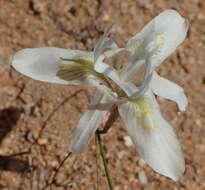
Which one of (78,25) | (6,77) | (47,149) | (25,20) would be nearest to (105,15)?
(78,25)

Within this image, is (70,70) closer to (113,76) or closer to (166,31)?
(113,76)

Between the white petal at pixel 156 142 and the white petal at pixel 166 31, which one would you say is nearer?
the white petal at pixel 156 142

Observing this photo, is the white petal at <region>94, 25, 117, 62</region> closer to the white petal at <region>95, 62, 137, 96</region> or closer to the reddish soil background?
the white petal at <region>95, 62, 137, 96</region>

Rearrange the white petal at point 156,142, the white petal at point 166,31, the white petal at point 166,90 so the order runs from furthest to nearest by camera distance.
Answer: the white petal at point 166,31 → the white petal at point 166,90 → the white petal at point 156,142

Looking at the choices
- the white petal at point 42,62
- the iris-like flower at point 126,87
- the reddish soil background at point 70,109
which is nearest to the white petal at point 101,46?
the iris-like flower at point 126,87

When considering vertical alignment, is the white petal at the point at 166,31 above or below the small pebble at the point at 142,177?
above

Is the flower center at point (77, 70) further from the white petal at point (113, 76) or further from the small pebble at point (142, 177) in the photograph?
the small pebble at point (142, 177)
